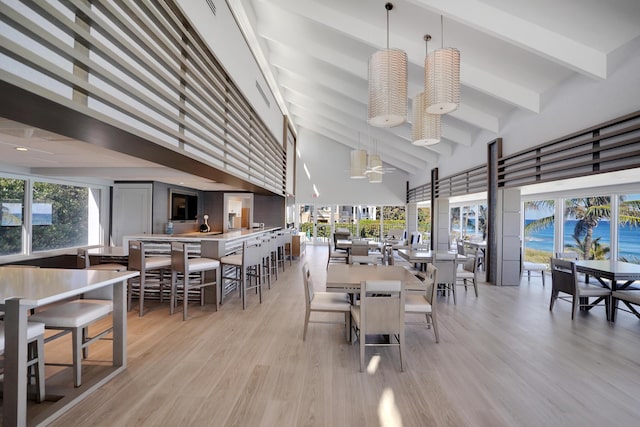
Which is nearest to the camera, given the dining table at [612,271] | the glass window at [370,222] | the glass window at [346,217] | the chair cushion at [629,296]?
the chair cushion at [629,296]

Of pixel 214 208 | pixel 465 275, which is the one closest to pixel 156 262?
pixel 214 208

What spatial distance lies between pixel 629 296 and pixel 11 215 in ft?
27.7

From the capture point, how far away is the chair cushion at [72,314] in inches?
91.6

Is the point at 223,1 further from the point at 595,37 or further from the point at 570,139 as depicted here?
the point at 570,139

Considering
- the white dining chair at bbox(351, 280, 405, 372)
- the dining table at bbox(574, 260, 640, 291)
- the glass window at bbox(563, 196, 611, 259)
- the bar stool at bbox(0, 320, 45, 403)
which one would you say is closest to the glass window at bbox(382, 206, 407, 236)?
the glass window at bbox(563, 196, 611, 259)

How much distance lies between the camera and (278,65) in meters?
7.20

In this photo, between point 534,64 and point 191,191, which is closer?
point 534,64

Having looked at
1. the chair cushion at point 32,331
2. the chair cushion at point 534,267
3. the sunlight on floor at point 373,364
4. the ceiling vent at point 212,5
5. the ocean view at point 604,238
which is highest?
the ceiling vent at point 212,5

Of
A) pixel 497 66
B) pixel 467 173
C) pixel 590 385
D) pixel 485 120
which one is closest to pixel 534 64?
pixel 497 66

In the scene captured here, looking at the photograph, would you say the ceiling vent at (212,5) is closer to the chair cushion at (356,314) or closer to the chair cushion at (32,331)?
the chair cushion at (32,331)

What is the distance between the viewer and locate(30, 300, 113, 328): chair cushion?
2.33m

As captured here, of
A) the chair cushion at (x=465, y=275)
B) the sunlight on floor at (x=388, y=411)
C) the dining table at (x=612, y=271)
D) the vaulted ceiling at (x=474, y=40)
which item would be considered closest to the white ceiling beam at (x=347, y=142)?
the vaulted ceiling at (x=474, y=40)

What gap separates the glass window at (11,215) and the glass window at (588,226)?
416 inches

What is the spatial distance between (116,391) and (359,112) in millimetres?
7505
